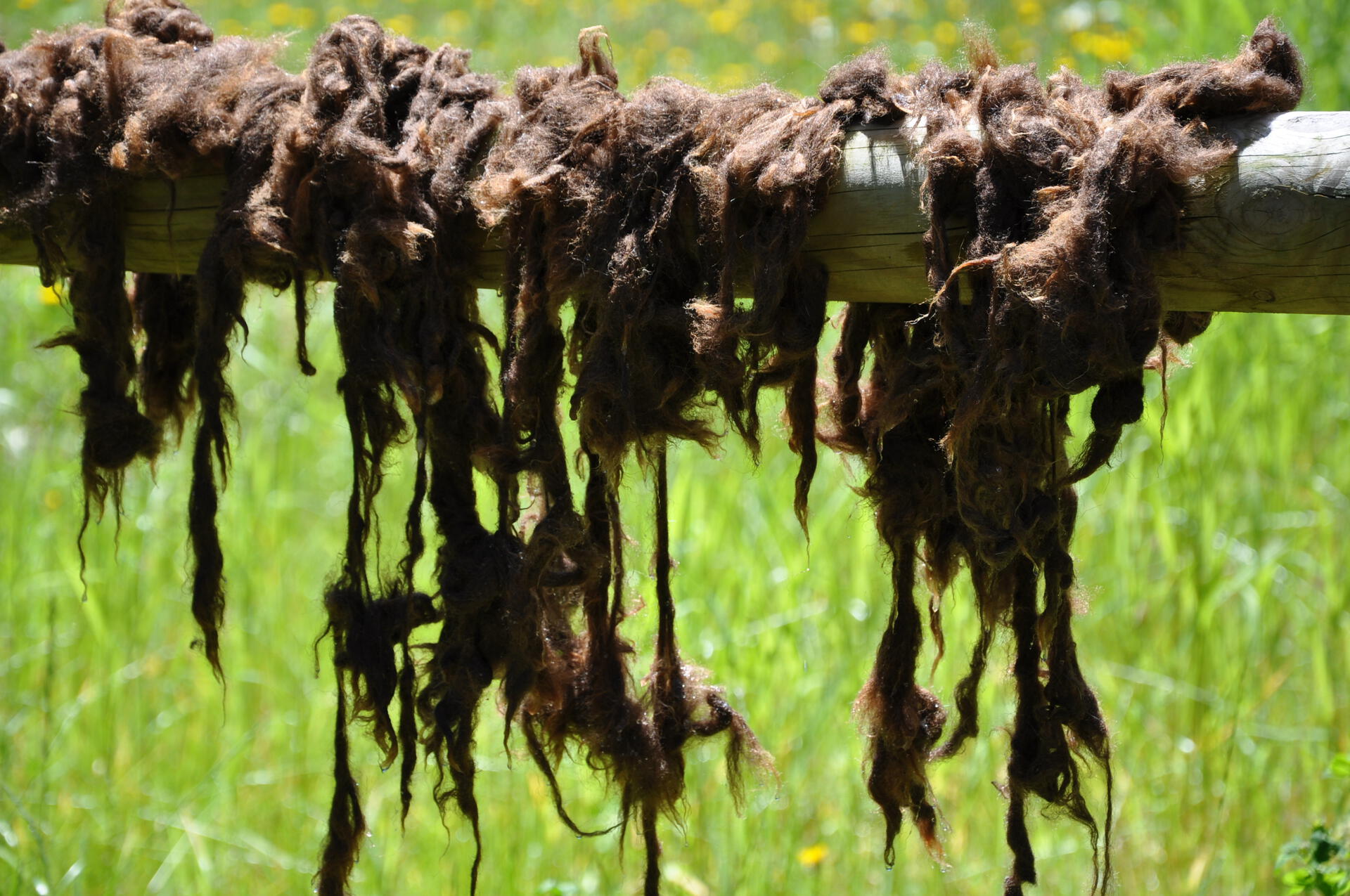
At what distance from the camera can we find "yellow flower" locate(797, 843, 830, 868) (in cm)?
216

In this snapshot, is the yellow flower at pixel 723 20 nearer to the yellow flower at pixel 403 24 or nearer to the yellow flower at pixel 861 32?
the yellow flower at pixel 861 32

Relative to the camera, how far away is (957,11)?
206 inches

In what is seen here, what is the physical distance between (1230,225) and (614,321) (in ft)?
1.80

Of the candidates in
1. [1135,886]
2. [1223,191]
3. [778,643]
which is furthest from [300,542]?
[1223,191]

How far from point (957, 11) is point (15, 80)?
4577 millimetres

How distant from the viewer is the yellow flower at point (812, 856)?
85.1 inches

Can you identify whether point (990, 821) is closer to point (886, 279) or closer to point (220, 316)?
point (886, 279)

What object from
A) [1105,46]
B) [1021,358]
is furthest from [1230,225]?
[1105,46]

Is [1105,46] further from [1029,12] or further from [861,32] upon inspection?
[861,32]

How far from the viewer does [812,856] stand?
2.16 meters

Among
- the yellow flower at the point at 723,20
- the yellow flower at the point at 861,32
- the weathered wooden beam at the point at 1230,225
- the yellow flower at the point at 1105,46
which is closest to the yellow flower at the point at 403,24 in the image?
the yellow flower at the point at 723,20

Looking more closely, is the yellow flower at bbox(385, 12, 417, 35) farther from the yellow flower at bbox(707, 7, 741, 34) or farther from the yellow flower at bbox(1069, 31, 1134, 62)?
the yellow flower at bbox(1069, 31, 1134, 62)

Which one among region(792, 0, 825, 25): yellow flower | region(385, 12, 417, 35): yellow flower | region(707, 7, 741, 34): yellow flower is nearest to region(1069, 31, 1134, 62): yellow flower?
region(792, 0, 825, 25): yellow flower

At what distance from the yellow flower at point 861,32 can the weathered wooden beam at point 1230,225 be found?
13.7 ft
